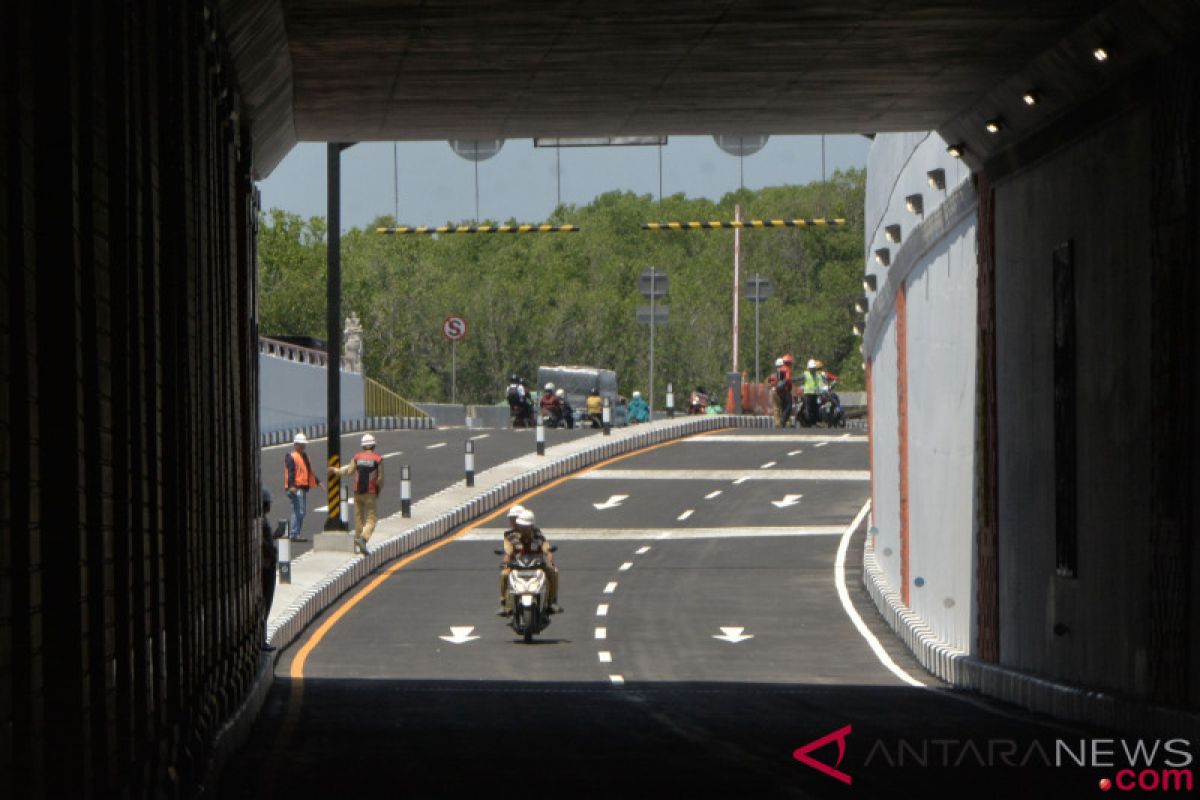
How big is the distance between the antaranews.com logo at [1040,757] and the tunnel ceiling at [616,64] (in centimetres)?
592

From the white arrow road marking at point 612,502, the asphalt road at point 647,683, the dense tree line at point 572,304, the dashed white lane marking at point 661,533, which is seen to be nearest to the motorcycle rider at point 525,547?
the asphalt road at point 647,683

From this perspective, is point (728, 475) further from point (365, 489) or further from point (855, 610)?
point (855, 610)

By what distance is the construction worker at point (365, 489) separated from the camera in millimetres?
35219

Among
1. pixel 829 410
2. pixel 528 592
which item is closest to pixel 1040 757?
pixel 528 592

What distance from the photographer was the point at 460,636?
28.8 meters

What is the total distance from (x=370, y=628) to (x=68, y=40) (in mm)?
21938

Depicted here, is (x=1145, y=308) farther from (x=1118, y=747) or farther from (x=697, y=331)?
(x=697, y=331)

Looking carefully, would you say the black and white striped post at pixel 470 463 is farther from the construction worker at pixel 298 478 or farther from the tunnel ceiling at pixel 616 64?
the tunnel ceiling at pixel 616 64

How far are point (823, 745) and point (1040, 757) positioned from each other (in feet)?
5.45

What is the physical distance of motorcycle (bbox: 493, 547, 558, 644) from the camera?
91.5ft

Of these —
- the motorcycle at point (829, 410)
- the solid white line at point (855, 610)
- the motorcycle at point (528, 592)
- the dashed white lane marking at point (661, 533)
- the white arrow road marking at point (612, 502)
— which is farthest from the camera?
the motorcycle at point (829, 410)

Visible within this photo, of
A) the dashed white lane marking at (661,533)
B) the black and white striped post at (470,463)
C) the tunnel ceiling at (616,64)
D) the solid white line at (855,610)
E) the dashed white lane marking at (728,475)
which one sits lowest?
the solid white line at (855,610)

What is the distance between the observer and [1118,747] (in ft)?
54.6

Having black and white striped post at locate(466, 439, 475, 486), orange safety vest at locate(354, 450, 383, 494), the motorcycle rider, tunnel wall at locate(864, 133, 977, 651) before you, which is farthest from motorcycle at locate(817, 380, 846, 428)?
the motorcycle rider
